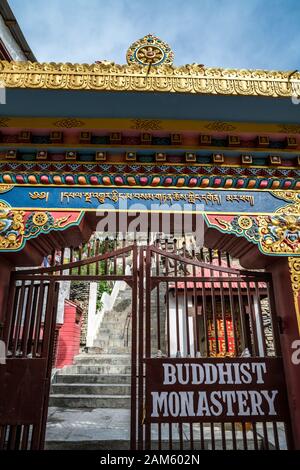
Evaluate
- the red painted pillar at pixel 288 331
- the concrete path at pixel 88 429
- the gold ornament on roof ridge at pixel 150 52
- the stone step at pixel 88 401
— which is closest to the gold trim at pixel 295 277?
the red painted pillar at pixel 288 331

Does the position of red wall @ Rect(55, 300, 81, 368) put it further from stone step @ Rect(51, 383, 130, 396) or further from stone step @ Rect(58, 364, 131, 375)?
stone step @ Rect(51, 383, 130, 396)

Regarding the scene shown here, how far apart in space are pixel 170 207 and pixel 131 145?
3.02ft

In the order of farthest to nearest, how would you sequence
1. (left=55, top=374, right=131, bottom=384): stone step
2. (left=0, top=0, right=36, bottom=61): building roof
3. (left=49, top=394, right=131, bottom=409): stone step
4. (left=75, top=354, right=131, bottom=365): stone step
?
1. (left=75, top=354, right=131, bottom=365): stone step
2. (left=55, top=374, right=131, bottom=384): stone step
3. (left=49, top=394, right=131, bottom=409): stone step
4. (left=0, top=0, right=36, bottom=61): building roof

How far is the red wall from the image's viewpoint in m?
10.7

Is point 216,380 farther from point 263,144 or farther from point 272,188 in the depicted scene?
point 263,144

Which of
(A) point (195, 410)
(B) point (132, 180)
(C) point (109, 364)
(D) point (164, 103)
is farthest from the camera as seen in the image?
(C) point (109, 364)

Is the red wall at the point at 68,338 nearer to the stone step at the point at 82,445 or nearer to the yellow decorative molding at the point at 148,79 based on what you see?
the stone step at the point at 82,445

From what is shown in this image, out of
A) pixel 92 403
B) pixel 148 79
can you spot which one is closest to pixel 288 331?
pixel 148 79

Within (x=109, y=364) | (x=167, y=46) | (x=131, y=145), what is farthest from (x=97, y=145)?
(x=109, y=364)

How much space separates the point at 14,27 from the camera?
24.2 ft

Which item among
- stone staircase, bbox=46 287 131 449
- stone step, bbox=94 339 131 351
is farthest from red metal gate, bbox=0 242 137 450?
stone step, bbox=94 339 131 351

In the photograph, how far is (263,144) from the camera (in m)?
4.04

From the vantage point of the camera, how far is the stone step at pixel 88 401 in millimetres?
8055

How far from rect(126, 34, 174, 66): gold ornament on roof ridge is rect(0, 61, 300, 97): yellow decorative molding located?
15 cm
